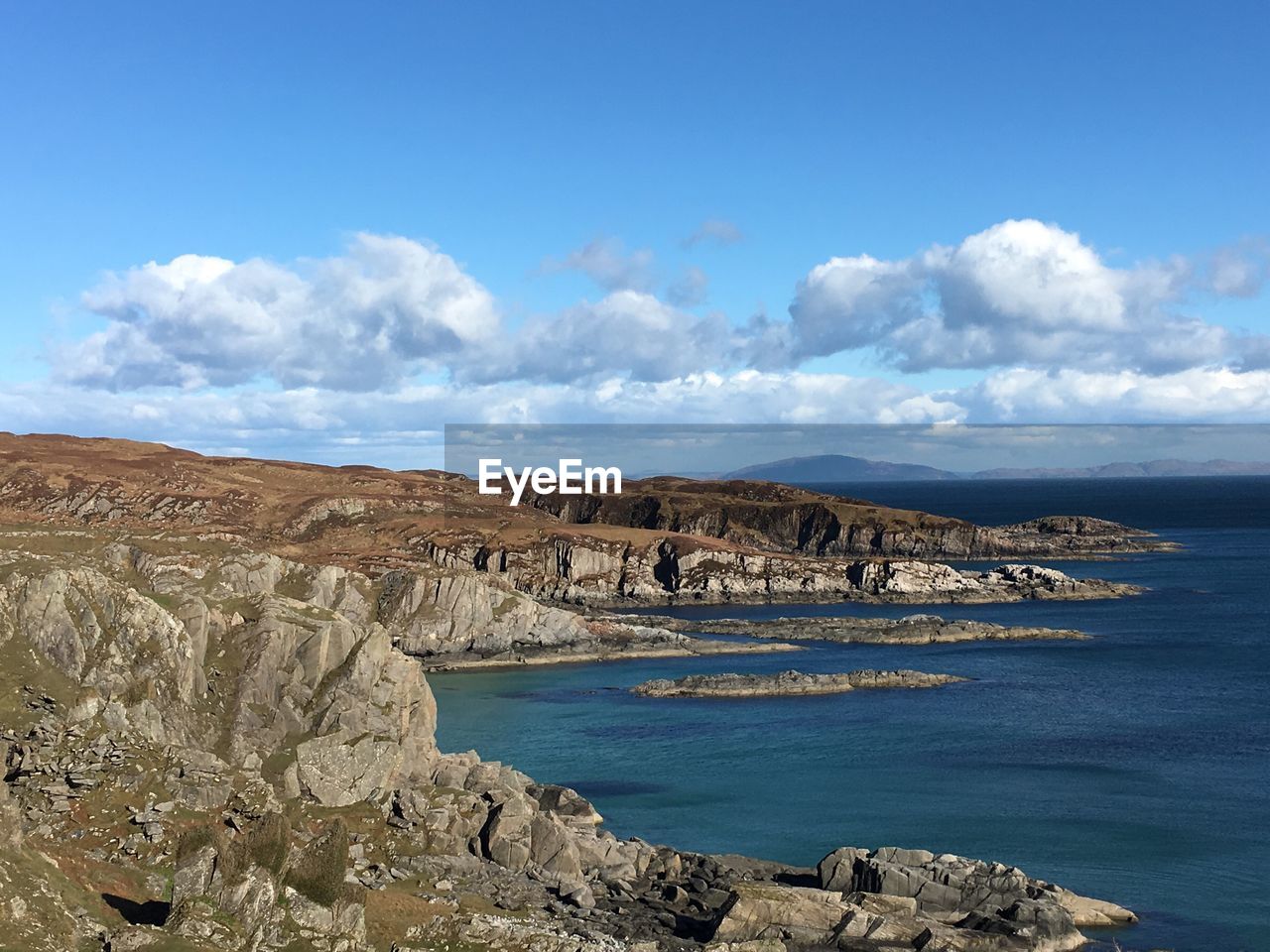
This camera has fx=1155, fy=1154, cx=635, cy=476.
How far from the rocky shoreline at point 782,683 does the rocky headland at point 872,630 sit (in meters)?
23.5

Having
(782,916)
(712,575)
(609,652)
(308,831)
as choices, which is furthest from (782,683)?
(712,575)

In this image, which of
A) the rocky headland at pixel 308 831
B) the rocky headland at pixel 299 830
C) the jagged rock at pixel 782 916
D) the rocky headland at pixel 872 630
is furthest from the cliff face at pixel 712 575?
the jagged rock at pixel 782 916

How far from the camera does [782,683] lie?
96.8 m

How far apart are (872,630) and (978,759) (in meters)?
56.5

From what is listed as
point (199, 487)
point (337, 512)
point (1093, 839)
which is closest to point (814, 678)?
point (1093, 839)

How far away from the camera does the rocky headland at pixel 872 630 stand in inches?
4855

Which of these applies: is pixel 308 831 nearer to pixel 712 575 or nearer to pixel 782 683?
pixel 782 683

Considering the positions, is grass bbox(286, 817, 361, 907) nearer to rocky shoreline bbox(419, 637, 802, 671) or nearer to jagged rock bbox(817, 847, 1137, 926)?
A: jagged rock bbox(817, 847, 1137, 926)

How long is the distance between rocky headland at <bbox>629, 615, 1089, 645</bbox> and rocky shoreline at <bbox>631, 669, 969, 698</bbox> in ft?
77.2

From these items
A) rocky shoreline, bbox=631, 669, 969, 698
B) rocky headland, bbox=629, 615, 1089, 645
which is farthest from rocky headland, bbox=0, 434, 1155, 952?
rocky headland, bbox=629, 615, 1089, 645

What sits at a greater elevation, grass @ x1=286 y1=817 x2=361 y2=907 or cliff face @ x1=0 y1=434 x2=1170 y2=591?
cliff face @ x1=0 y1=434 x2=1170 y2=591

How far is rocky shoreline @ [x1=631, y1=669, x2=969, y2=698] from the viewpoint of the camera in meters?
95.5

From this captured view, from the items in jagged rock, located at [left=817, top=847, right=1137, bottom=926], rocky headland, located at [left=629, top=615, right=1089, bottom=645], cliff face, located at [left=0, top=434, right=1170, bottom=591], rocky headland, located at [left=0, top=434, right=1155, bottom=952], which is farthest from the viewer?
cliff face, located at [left=0, top=434, right=1170, bottom=591]

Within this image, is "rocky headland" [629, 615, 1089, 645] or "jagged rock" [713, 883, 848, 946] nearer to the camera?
"jagged rock" [713, 883, 848, 946]
